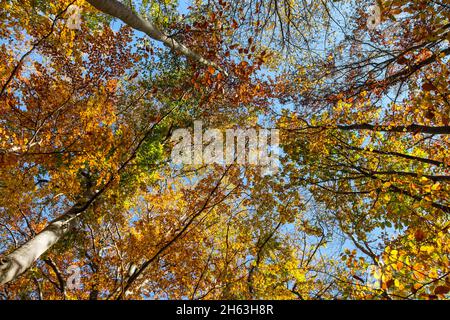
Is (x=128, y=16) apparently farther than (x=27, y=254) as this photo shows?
Yes

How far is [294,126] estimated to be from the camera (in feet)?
27.1

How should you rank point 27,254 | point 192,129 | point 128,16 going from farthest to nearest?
point 192,129 < point 128,16 < point 27,254

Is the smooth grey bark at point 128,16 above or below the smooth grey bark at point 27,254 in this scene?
above

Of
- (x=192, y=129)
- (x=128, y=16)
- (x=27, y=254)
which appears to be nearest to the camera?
(x=27, y=254)

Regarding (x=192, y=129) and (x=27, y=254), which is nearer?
(x=27, y=254)

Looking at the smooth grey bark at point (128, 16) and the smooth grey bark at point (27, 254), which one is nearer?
the smooth grey bark at point (27, 254)

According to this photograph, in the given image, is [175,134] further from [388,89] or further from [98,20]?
[388,89]

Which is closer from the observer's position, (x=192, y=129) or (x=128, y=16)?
(x=128, y=16)

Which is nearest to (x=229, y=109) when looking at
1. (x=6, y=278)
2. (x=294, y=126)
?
(x=294, y=126)

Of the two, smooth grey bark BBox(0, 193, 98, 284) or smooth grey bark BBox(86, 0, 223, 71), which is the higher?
smooth grey bark BBox(86, 0, 223, 71)

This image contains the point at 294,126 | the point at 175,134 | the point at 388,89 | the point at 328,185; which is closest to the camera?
the point at 388,89

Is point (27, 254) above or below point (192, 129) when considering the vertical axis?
below

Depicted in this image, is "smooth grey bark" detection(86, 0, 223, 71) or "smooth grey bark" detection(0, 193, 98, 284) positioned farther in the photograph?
"smooth grey bark" detection(86, 0, 223, 71)
